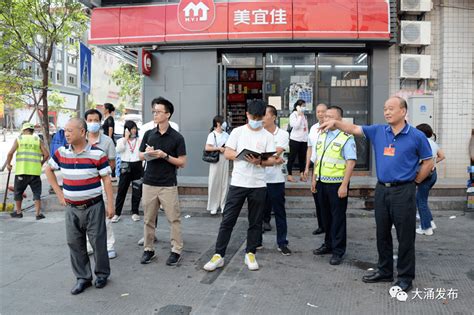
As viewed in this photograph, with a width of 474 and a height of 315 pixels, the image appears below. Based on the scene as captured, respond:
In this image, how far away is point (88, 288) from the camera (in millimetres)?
4512

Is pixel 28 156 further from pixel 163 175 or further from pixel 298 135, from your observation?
pixel 298 135

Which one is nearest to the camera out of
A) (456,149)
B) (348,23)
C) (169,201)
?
(169,201)

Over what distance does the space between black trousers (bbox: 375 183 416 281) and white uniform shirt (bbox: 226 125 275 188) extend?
132 cm

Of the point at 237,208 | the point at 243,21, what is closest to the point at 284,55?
the point at 243,21

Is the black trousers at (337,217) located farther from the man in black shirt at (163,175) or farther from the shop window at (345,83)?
the shop window at (345,83)

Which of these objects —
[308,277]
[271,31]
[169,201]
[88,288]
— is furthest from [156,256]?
[271,31]

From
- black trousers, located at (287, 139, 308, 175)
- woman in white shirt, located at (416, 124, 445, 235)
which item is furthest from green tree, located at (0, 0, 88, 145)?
woman in white shirt, located at (416, 124, 445, 235)

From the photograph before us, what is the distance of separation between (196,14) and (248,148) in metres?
6.27

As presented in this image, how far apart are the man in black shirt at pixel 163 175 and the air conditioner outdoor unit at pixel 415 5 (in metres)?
7.62

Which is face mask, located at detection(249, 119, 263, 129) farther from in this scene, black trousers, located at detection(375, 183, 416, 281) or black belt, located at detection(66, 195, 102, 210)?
black belt, located at detection(66, 195, 102, 210)

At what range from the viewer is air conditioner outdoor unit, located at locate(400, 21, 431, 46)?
1045 cm

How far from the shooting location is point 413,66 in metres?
10.5

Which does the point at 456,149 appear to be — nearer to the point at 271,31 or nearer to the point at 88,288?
the point at 271,31

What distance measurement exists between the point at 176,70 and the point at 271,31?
2646mm
